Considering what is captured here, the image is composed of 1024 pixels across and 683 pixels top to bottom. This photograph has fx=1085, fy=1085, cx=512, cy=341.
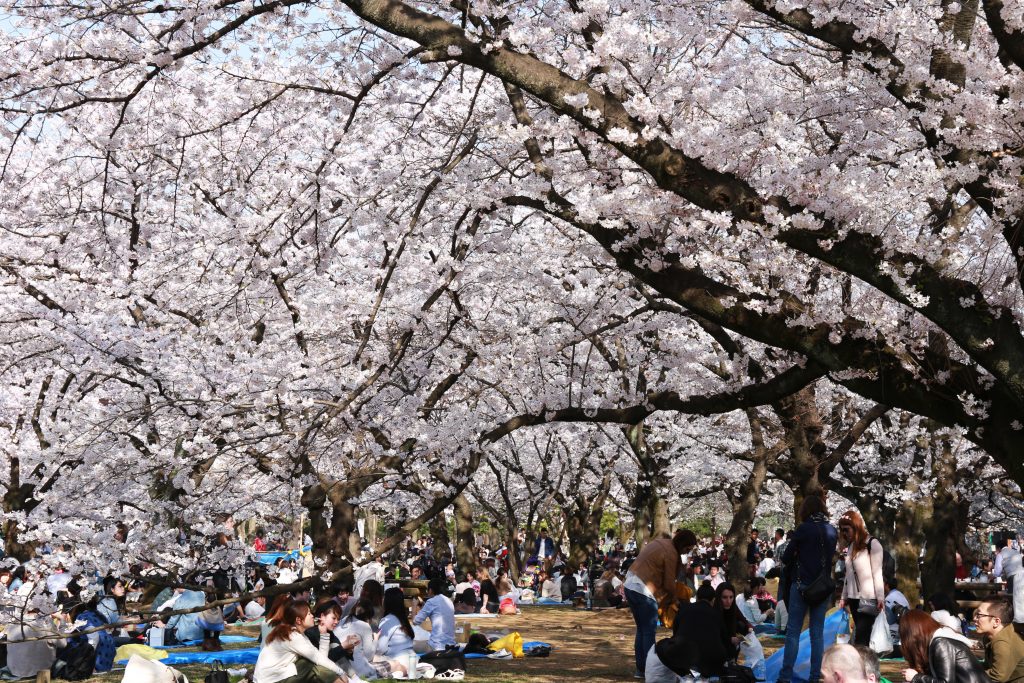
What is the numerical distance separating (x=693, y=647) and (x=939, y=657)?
8.36 ft

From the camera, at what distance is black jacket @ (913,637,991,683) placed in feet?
16.8

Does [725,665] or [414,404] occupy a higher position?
[414,404]

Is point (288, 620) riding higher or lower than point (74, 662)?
higher

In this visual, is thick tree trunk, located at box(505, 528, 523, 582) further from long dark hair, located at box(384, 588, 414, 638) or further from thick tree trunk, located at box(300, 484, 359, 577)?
long dark hair, located at box(384, 588, 414, 638)

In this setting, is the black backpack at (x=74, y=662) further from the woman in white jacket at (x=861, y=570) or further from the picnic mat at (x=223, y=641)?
the woman in white jacket at (x=861, y=570)

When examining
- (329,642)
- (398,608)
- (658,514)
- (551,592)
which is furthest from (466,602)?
(329,642)

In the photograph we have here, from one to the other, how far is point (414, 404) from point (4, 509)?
19.2ft

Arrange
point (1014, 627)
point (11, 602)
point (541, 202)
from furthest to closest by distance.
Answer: point (11, 602), point (541, 202), point (1014, 627)

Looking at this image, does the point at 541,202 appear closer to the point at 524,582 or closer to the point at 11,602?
the point at 11,602

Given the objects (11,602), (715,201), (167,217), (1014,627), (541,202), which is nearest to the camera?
(715,201)

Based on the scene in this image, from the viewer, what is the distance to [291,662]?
23.3 ft

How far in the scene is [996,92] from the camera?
571cm

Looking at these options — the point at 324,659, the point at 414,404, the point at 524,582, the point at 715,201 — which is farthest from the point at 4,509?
the point at 524,582

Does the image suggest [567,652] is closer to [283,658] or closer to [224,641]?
[224,641]
